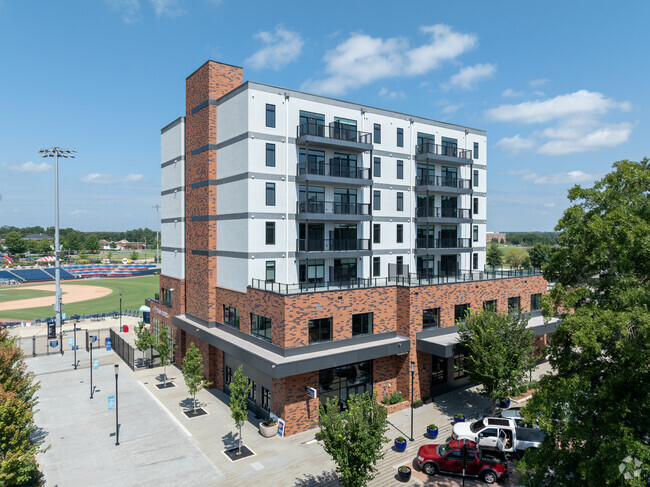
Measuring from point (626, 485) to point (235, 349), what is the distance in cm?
2052

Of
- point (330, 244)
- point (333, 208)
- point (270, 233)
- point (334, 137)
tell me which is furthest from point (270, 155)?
point (330, 244)

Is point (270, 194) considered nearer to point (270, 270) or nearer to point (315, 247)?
point (315, 247)

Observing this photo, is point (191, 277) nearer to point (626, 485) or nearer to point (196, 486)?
point (196, 486)

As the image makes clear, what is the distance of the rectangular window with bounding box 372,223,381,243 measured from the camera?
32.7 meters

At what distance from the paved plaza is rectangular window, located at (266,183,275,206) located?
1470cm

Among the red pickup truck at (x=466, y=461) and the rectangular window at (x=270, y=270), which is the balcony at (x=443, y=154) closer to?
the rectangular window at (x=270, y=270)

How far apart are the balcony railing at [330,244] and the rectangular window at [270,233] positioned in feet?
6.21

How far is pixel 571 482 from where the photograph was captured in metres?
13.2

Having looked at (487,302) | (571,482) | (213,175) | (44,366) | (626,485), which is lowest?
(44,366)

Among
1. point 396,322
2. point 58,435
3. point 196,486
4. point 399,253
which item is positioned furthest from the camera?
point 399,253

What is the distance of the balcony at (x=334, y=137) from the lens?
2847cm

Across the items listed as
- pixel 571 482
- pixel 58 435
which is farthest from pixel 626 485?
pixel 58 435

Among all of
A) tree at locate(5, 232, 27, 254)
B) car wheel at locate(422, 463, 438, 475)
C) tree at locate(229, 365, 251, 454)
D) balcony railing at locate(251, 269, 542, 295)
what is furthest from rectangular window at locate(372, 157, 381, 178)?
tree at locate(5, 232, 27, 254)

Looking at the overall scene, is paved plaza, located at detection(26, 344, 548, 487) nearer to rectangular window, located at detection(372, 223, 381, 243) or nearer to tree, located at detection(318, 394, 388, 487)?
tree, located at detection(318, 394, 388, 487)
